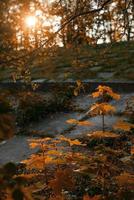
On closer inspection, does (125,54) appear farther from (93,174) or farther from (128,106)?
(93,174)

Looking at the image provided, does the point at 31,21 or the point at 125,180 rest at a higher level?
the point at 31,21

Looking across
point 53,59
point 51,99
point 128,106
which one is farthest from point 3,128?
point 53,59

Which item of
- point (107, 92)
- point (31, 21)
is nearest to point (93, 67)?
point (31, 21)

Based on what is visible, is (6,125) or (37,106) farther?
(37,106)

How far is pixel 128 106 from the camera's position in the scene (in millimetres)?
7129

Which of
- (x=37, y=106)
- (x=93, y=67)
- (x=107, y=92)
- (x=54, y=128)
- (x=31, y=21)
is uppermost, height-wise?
(x=31, y=21)

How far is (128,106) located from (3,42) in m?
2.43

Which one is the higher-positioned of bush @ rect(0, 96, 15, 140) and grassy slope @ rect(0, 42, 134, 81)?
bush @ rect(0, 96, 15, 140)

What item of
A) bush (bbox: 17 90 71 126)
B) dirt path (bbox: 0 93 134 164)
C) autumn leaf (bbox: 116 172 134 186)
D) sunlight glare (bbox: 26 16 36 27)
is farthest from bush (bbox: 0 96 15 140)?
bush (bbox: 17 90 71 126)

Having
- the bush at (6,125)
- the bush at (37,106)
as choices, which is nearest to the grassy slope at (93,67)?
the bush at (37,106)

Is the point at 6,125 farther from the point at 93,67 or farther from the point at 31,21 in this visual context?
the point at 93,67

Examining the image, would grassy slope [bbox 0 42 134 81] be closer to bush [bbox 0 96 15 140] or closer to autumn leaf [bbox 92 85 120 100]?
autumn leaf [bbox 92 85 120 100]

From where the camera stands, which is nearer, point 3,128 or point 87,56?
point 3,128

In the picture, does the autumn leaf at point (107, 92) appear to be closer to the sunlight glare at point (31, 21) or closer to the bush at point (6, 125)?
the bush at point (6, 125)
